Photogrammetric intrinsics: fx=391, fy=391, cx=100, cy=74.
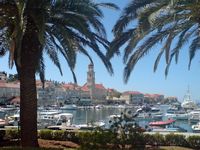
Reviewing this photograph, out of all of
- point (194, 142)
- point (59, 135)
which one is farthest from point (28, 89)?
point (194, 142)

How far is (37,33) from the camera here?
623 inches

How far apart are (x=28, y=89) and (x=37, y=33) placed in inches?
99.4

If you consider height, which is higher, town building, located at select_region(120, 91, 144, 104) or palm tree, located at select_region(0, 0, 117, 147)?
palm tree, located at select_region(0, 0, 117, 147)

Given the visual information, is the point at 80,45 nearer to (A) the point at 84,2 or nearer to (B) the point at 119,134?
(A) the point at 84,2

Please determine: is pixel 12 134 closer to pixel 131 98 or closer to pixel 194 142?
pixel 194 142

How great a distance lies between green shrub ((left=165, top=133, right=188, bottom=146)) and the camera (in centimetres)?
1975

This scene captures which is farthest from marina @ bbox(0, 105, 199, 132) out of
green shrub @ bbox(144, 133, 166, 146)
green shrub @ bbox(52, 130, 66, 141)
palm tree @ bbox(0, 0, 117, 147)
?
palm tree @ bbox(0, 0, 117, 147)

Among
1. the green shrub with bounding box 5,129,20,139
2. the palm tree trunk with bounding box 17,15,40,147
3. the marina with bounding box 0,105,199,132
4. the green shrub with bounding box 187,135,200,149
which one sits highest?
the palm tree trunk with bounding box 17,15,40,147

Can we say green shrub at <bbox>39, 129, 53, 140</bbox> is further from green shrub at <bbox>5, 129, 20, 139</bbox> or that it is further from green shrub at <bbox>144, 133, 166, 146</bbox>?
green shrub at <bbox>144, 133, 166, 146</bbox>

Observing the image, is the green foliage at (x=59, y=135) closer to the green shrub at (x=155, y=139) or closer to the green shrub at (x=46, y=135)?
the green shrub at (x=46, y=135)

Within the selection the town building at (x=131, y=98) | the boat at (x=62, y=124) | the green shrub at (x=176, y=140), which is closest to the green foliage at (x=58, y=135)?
the green shrub at (x=176, y=140)

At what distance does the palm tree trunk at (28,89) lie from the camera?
1656cm

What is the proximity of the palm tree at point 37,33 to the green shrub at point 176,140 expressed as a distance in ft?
16.8

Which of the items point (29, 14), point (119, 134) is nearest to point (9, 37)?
point (29, 14)
